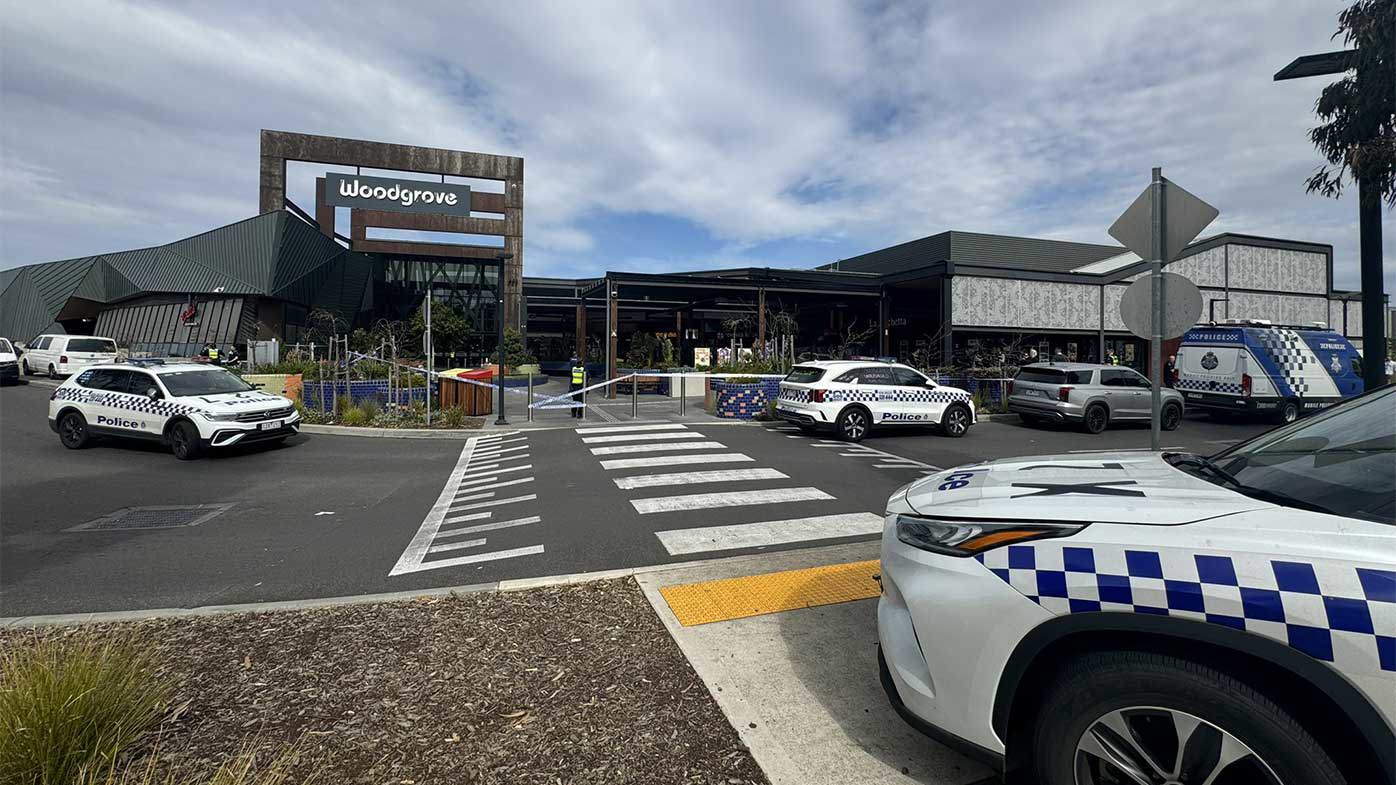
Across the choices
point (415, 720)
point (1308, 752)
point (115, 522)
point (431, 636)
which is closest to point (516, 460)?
point (115, 522)

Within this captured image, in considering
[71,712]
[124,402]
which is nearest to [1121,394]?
[71,712]

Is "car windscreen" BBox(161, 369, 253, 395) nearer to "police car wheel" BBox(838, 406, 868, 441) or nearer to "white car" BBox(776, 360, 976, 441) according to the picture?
"white car" BBox(776, 360, 976, 441)

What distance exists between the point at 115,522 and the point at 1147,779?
8.92 m

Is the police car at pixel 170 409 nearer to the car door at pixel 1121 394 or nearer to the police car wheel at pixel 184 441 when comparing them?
the police car wheel at pixel 184 441

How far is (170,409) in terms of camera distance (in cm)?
1069

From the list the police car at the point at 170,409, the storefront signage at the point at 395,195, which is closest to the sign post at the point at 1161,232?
the police car at the point at 170,409

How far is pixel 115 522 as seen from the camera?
6.85m

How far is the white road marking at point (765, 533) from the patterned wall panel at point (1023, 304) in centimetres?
2005

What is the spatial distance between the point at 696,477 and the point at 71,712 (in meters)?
6.64

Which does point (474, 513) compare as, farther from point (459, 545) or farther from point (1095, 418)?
point (1095, 418)

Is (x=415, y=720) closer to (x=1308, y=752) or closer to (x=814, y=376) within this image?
(x=1308, y=752)

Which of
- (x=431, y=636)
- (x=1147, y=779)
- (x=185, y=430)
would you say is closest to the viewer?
(x=1147, y=779)

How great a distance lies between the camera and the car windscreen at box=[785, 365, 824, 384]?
13227mm

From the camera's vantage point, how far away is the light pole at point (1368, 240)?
7246mm
